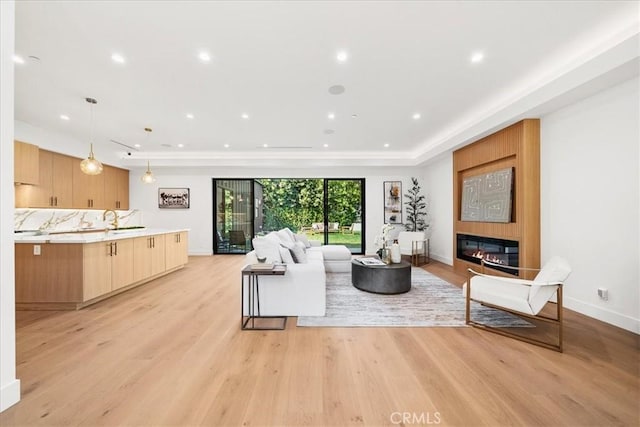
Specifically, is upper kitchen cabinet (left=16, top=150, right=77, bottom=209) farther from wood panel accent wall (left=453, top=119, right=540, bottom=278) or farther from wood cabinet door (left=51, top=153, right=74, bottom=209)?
wood panel accent wall (left=453, top=119, right=540, bottom=278)

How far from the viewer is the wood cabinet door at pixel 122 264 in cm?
376

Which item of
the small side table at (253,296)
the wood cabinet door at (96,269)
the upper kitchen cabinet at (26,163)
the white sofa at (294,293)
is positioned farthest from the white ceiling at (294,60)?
the white sofa at (294,293)

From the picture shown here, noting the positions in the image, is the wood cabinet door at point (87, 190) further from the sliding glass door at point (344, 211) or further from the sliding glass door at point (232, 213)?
the sliding glass door at point (344, 211)

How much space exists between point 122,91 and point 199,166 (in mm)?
3763

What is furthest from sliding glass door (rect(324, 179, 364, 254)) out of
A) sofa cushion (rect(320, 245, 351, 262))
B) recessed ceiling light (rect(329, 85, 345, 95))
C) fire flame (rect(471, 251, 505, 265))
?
recessed ceiling light (rect(329, 85, 345, 95))

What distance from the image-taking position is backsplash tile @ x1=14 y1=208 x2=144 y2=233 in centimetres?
491

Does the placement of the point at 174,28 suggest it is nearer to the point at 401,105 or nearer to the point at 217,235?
the point at 401,105

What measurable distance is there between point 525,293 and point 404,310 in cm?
130

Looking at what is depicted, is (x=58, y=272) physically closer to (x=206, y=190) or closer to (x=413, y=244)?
(x=206, y=190)

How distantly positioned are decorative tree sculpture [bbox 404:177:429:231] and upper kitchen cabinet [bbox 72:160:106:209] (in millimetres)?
8174

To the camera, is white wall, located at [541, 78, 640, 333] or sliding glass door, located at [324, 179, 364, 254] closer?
white wall, located at [541, 78, 640, 333]

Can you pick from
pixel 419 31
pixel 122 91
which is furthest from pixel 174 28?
pixel 419 31

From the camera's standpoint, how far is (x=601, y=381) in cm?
187

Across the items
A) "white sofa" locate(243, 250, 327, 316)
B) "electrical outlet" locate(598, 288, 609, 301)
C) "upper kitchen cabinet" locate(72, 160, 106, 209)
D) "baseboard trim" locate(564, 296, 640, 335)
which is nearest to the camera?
"baseboard trim" locate(564, 296, 640, 335)
